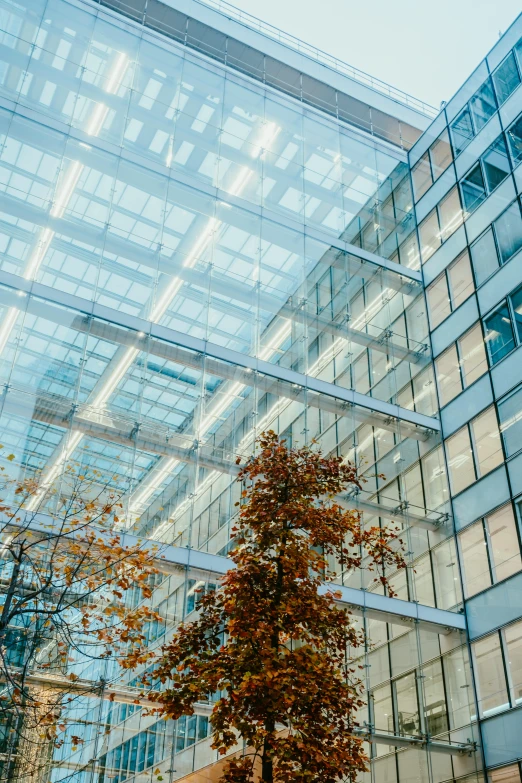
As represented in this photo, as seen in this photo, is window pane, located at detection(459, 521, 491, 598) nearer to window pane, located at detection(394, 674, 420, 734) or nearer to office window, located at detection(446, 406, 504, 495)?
office window, located at detection(446, 406, 504, 495)

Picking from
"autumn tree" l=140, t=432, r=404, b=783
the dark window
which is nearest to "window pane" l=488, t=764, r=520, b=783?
"autumn tree" l=140, t=432, r=404, b=783

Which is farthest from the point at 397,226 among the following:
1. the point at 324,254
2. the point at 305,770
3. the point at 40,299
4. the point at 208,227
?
the point at 305,770

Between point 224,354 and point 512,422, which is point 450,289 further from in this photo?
point 224,354

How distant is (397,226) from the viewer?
97.2 ft

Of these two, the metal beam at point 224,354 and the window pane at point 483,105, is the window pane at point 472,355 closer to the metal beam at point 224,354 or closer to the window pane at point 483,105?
the metal beam at point 224,354

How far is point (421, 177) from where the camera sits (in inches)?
1180

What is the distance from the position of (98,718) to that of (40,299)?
34.2 ft

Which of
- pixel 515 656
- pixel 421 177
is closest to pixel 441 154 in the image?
pixel 421 177

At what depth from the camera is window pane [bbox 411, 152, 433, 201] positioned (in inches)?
1164

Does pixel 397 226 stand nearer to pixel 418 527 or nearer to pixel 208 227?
pixel 208 227

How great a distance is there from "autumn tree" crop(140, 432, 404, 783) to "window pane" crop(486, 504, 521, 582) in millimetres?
8510

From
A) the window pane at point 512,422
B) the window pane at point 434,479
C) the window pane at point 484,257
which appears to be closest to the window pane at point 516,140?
the window pane at point 484,257

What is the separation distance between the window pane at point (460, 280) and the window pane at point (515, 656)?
1052cm

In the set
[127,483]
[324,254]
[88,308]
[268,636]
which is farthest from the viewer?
[324,254]
